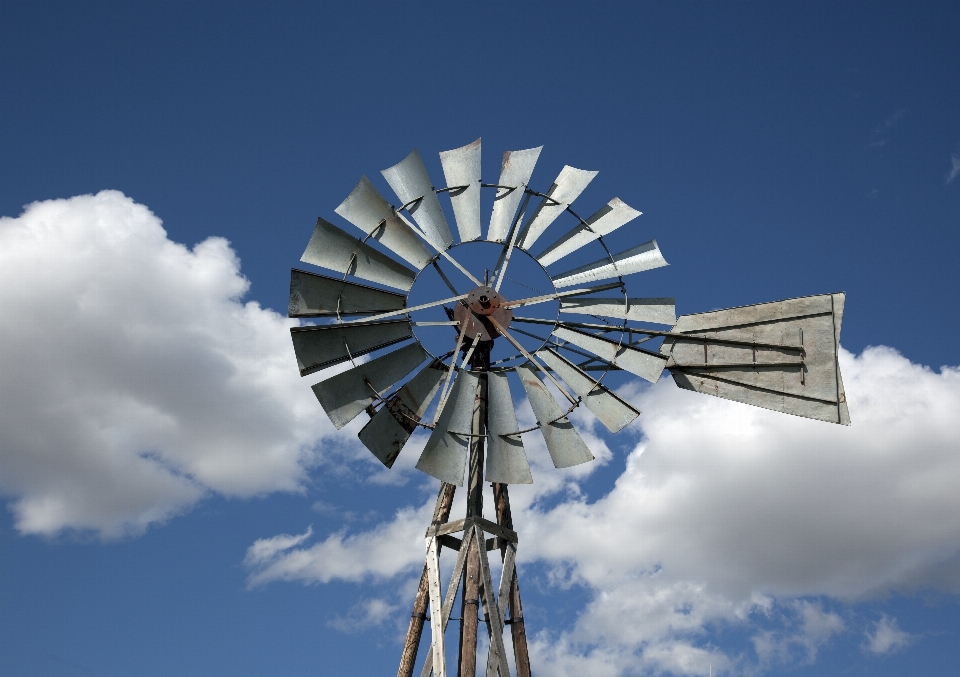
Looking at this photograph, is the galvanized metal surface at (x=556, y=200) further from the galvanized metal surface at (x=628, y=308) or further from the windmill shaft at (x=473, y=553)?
the windmill shaft at (x=473, y=553)

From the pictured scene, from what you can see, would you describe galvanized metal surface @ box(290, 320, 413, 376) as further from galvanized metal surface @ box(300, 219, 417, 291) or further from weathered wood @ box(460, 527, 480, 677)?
weathered wood @ box(460, 527, 480, 677)

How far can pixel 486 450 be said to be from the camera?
1099cm

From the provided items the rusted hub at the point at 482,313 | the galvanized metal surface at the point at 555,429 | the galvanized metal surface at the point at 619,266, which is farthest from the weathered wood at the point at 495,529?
the galvanized metal surface at the point at 619,266

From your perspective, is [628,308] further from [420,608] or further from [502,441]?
[420,608]

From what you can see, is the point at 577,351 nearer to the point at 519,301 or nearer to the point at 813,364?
the point at 519,301

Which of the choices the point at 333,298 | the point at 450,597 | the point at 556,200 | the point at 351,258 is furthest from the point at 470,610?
the point at 556,200

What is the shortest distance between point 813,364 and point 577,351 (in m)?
2.66

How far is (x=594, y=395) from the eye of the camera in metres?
11.2

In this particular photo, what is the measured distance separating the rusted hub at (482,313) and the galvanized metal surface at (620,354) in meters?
0.66

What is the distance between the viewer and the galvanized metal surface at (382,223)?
11.4 m

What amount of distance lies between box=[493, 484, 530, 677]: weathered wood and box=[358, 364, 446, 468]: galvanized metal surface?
4.27 feet

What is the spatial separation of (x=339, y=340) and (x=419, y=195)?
2.04m

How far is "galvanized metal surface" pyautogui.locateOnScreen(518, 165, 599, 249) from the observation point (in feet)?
39.3

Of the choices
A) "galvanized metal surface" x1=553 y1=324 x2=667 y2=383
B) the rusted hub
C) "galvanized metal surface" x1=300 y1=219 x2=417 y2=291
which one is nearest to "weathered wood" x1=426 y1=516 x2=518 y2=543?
the rusted hub
